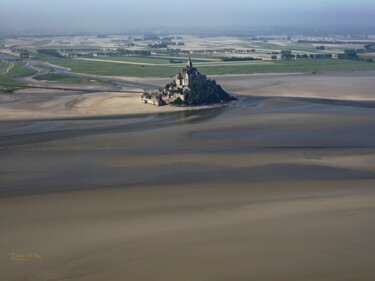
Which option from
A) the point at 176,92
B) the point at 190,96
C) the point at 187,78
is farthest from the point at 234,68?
the point at 190,96

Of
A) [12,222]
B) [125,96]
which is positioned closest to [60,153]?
[12,222]

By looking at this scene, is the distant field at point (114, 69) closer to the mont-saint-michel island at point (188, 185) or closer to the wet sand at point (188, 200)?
the mont-saint-michel island at point (188, 185)

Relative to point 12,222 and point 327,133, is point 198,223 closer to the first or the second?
point 12,222

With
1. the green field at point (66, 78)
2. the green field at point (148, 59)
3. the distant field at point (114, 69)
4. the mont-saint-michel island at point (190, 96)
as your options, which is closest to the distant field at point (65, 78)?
the green field at point (66, 78)

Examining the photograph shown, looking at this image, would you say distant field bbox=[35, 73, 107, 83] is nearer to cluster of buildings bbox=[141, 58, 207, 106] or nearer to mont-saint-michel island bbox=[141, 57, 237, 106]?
cluster of buildings bbox=[141, 58, 207, 106]

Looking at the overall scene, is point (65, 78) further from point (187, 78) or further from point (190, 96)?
point (190, 96)

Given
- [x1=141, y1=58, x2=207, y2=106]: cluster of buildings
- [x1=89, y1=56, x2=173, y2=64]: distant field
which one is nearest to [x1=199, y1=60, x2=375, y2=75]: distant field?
[x1=89, y1=56, x2=173, y2=64]: distant field
